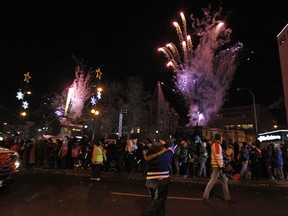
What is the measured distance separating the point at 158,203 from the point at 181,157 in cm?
815

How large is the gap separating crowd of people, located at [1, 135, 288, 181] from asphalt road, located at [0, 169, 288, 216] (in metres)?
2.61

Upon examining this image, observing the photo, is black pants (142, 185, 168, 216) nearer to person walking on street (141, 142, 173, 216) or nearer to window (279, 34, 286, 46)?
person walking on street (141, 142, 173, 216)


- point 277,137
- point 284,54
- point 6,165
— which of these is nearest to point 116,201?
point 6,165

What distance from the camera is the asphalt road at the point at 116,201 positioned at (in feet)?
21.3

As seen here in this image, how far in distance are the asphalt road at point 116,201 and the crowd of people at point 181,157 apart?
2.61 m

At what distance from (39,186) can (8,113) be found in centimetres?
4816

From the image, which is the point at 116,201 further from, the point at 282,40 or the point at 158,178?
the point at 282,40

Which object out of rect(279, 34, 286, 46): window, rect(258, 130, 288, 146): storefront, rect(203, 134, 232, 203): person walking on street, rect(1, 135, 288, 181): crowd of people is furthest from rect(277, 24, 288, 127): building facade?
rect(203, 134, 232, 203): person walking on street

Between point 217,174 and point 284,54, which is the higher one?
point 284,54

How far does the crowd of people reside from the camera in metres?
12.8

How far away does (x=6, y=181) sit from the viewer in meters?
7.85

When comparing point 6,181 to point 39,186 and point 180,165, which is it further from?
point 180,165

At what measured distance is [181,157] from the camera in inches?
530

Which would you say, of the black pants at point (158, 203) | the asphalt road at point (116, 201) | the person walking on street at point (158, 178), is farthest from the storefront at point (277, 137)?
the black pants at point (158, 203)
